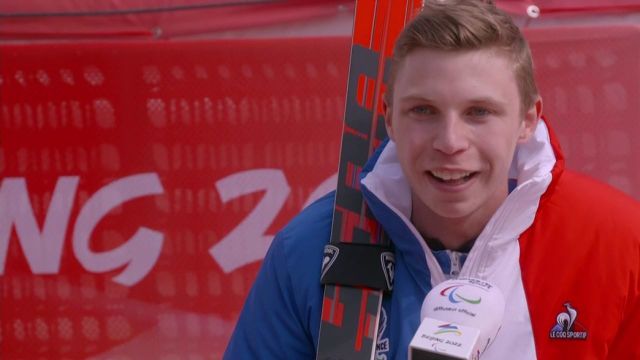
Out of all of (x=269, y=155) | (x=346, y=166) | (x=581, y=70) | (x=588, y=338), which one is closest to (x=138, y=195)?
(x=269, y=155)

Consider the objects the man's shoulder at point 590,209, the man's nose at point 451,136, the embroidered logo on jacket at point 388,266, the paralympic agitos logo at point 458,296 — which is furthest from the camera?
the embroidered logo on jacket at point 388,266

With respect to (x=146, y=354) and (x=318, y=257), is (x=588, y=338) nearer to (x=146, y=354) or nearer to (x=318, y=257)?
(x=318, y=257)

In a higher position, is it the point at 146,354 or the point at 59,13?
the point at 59,13

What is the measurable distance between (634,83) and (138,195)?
1.75 meters

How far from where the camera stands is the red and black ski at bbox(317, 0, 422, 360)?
247 centimetres

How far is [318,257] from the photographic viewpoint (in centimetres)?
251

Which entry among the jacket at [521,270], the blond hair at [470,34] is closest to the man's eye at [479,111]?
→ the blond hair at [470,34]

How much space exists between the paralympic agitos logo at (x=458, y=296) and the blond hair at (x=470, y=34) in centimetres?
46

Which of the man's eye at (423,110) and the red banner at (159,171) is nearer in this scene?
the man's eye at (423,110)

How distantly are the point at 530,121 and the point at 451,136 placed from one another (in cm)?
29

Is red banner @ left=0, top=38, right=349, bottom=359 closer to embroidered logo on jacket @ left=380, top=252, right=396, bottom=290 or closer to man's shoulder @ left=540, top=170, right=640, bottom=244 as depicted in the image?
embroidered logo on jacket @ left=380, top=252, right=396, bottom=290

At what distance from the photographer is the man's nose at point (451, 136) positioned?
223 centimetres

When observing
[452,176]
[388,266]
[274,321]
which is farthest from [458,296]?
[274,321]

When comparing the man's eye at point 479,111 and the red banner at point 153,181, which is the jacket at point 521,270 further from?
the red banner at point 153,181
